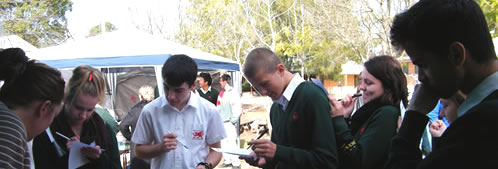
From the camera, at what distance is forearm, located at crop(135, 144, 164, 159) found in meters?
2.46

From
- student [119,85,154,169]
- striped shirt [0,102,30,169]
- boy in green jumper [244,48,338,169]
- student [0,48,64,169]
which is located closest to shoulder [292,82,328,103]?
boy in green jumper [244,48,338,169]

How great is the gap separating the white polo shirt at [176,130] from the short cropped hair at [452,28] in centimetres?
182

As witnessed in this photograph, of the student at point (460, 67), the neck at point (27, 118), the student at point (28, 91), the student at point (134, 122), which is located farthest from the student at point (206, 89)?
the student at point (460, 67)

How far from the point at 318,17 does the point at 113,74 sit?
998 centimetres

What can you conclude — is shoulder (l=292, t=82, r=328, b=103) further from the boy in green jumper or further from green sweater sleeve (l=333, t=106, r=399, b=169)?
green sweater sleeve (l=333, t=106, r=399, b=169)

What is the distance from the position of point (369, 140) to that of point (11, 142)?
5.94 feet

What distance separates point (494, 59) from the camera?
3.60 feet

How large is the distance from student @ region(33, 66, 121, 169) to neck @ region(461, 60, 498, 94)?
2052mm

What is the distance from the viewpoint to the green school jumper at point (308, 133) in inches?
77.6

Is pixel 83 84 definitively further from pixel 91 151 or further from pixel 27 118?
pixel 27 118

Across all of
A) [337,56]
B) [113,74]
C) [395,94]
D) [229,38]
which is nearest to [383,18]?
[113,74]

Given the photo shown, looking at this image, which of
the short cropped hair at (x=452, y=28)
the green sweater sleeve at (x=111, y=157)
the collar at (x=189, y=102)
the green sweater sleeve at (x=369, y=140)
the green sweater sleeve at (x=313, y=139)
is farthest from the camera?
the collar at (x=189, y=102)

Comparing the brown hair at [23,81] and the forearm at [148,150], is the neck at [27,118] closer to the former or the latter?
the brown hair at [23,81]

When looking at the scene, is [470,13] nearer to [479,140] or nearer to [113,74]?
[479,140]
